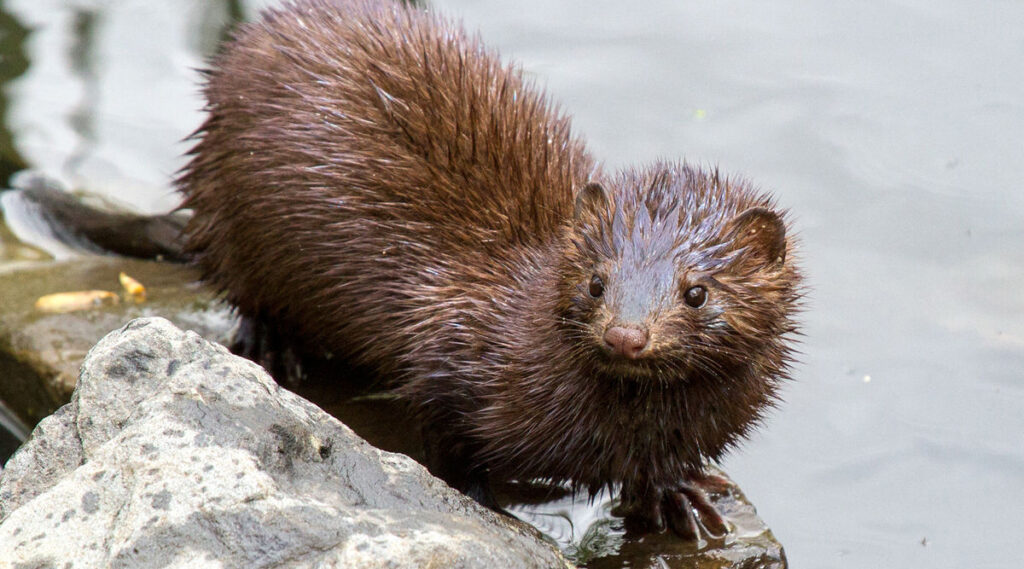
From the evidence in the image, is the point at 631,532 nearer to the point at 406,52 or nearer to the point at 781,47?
the point at 406,52

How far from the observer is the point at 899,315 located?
24.5 feet

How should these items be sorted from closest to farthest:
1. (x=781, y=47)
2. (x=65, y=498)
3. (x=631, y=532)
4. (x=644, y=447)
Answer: (x=65, y=498), (x=644, y=447), (x=631, y=532), (x=781, y=47)

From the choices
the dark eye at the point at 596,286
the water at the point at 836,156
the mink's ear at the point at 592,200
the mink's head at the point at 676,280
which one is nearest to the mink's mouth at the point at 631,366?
the mink's head at the point at 676,280

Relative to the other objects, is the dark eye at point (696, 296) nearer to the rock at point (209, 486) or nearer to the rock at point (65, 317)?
the rock at point (209, 486)

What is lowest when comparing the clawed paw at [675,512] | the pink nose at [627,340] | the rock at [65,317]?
the rock at [65,317]

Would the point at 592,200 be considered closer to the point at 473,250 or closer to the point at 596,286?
the point at 596,286

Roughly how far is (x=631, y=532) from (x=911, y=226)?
130 inches

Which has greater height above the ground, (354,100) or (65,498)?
(354,100)

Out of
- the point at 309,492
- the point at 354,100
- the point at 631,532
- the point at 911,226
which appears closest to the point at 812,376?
the point at 911,226

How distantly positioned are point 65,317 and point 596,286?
3373 mm

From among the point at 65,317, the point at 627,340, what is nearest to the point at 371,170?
the point at 627,340

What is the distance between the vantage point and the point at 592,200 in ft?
16.6

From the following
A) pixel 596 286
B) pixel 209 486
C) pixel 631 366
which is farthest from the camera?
pixel 596 286

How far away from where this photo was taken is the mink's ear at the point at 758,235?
189 inches
